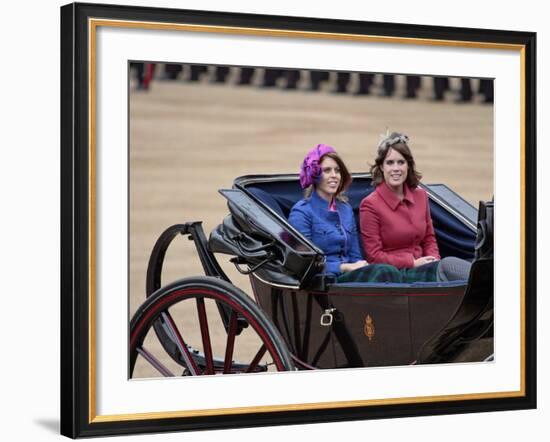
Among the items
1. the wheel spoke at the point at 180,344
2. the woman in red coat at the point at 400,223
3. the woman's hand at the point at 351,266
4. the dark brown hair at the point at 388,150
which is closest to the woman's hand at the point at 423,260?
the woman in red coat at the point at 400,223

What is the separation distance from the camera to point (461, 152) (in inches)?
280

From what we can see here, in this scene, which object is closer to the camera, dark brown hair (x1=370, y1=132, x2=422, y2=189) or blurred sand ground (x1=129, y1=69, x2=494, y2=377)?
blurred sand ground (x1=129, y1=69, x2=494, y2=377)

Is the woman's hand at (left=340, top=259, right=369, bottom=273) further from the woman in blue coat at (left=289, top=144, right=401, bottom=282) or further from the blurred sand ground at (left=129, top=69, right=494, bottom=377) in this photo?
the blurred sand ground at (left=129, top=69, right=494, bottom=377)

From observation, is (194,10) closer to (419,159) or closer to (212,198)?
(212,198)

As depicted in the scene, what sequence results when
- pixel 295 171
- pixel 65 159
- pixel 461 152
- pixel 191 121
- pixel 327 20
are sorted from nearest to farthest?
pixel 65 159 < pixel 327 20 < pixel 295 171 < pixel 461 152 < pixel 191 121

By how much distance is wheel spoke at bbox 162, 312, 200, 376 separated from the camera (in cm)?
583

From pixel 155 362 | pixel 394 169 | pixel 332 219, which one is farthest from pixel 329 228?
pixel 155 362

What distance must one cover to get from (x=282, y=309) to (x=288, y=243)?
29cm

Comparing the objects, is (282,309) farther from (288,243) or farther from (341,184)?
(341,184)

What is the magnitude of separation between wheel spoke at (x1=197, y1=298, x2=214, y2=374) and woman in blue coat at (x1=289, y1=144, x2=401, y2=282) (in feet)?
1.80

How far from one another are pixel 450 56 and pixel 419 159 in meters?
0.55

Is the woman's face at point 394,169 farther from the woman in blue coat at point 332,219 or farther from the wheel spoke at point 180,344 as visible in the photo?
the wheel spoke at point 180,344

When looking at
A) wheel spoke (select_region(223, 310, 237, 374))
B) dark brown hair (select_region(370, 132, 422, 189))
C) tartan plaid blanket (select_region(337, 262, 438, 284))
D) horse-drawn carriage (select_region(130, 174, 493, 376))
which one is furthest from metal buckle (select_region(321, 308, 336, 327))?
dark brown hair (select_region(370, 132, 422, 189))

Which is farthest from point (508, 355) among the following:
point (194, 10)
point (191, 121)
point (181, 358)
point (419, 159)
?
point (191, 121)
